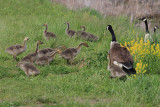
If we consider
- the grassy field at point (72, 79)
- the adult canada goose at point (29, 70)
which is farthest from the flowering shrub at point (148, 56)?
the adult canada goose at point (29, 70)

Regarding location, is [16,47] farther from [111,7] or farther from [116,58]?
[111,7]

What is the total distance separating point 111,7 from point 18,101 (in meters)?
14.8

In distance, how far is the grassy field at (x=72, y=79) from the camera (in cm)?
802

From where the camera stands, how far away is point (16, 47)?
12.4 meters

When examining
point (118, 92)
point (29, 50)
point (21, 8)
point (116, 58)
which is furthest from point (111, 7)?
point (118, 92)

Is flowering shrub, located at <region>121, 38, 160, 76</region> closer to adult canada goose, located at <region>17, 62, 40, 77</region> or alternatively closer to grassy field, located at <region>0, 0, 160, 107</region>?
grassy field, located at <region>0, 0, 160, 107</region>

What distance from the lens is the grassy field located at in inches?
316

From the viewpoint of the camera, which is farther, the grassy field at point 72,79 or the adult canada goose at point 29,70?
the adult canada goose at point 29,70

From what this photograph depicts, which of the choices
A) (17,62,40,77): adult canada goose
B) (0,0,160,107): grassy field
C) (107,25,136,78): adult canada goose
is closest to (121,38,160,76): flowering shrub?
(0,0,160,107): grassy field

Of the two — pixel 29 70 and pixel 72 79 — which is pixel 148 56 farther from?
pixel 29 70

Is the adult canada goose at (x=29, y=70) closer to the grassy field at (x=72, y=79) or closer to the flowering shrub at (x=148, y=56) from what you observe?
the grassy field at (x=72, y=79)

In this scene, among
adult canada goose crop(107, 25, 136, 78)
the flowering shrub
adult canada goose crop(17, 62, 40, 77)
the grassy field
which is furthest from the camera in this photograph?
adult canada goose crop(17, 62, 40, 77)

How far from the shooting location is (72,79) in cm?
992

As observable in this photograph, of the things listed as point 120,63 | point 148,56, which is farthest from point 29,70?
point 148,56
